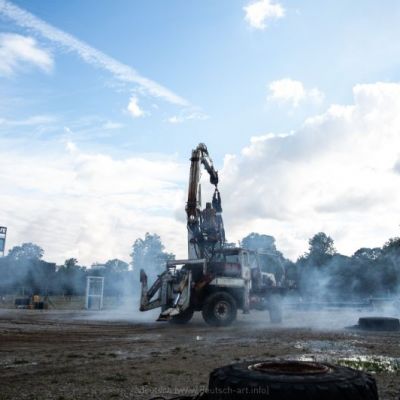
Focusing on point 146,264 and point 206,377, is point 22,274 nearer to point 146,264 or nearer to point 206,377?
point 206,377

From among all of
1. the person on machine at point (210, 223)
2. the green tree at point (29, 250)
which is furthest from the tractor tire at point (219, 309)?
the green tree at point (29, 250)

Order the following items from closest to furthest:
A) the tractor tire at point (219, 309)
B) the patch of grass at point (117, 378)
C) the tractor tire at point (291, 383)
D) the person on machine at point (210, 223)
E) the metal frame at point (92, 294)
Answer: the tractor tire at point (291, 383) → the patch of grass at point (117, 378) → the tractor tire at point (219, 309) → the person on machine at point (210, 223) → the metal frame at point (92, 294)

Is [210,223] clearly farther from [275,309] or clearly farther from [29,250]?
[29,250]

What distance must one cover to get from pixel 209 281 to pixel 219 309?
37.8 inches

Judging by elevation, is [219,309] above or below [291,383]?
above

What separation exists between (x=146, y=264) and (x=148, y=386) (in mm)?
92085

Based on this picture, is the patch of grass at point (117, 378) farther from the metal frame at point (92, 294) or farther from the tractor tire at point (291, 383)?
the metal frame at point (92, 294)

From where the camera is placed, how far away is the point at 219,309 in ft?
45.8

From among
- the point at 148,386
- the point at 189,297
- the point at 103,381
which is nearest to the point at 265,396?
the point at 148,386

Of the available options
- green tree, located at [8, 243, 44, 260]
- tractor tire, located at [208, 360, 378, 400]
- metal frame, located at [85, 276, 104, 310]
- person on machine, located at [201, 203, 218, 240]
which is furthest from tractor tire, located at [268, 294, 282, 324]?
green tree, located at [8, 243, 44, 260]

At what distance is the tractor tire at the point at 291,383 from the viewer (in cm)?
281

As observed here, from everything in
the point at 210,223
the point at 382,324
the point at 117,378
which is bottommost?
the point at 117,378

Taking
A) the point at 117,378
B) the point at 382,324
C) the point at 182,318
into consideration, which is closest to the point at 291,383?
the point at 117,378

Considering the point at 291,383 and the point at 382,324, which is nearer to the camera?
the point at 291,383
